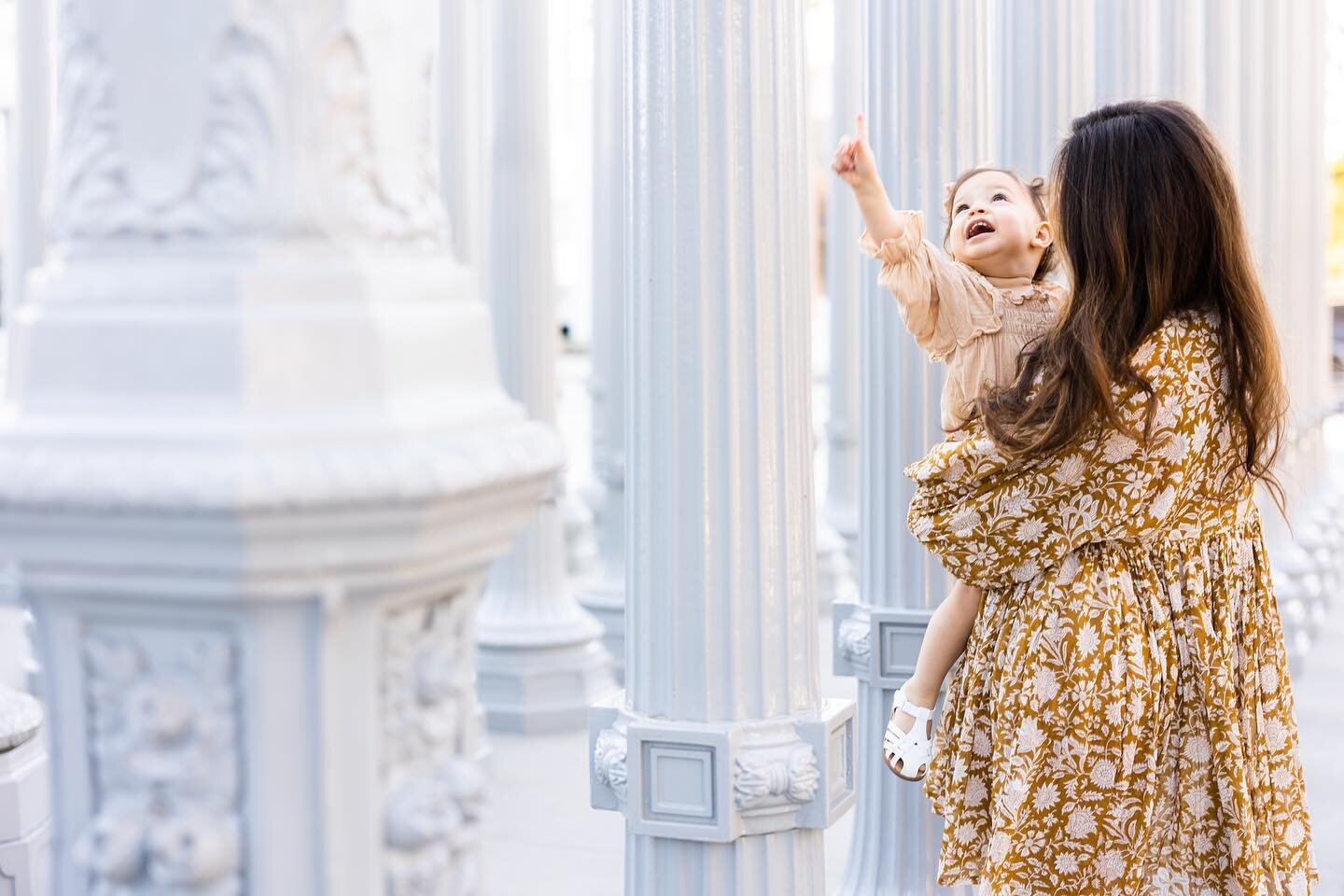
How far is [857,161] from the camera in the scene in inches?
117

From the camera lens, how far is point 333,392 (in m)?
1.31

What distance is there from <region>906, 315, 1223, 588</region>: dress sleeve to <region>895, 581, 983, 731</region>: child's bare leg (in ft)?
0.41

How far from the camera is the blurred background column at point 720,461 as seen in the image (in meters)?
3.13

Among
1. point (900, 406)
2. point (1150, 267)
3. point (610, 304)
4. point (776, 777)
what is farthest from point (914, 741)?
point (610, 304)

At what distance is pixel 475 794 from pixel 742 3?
2.01 meters

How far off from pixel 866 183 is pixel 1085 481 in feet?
2.25

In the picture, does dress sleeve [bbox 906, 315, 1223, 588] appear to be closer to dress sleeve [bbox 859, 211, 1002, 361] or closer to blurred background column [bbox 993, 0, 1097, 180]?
dress sleeve [bbox 859, 211, 1002, 361]

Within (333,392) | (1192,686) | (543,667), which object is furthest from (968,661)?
(543,667)

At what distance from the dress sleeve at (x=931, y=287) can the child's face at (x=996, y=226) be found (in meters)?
0.07

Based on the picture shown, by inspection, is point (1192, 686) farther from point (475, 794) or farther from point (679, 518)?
point (475, 794)

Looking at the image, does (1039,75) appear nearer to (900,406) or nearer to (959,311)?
(900,406)

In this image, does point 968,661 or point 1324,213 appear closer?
point 968,661

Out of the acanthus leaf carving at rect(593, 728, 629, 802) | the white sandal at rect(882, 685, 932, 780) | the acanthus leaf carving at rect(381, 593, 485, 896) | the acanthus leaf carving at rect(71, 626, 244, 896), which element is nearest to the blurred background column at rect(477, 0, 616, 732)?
the acanthus leaf carving at rect(593, 728, 629, 802)

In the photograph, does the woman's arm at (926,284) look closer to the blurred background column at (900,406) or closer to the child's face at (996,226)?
the child's face at (996,226)
